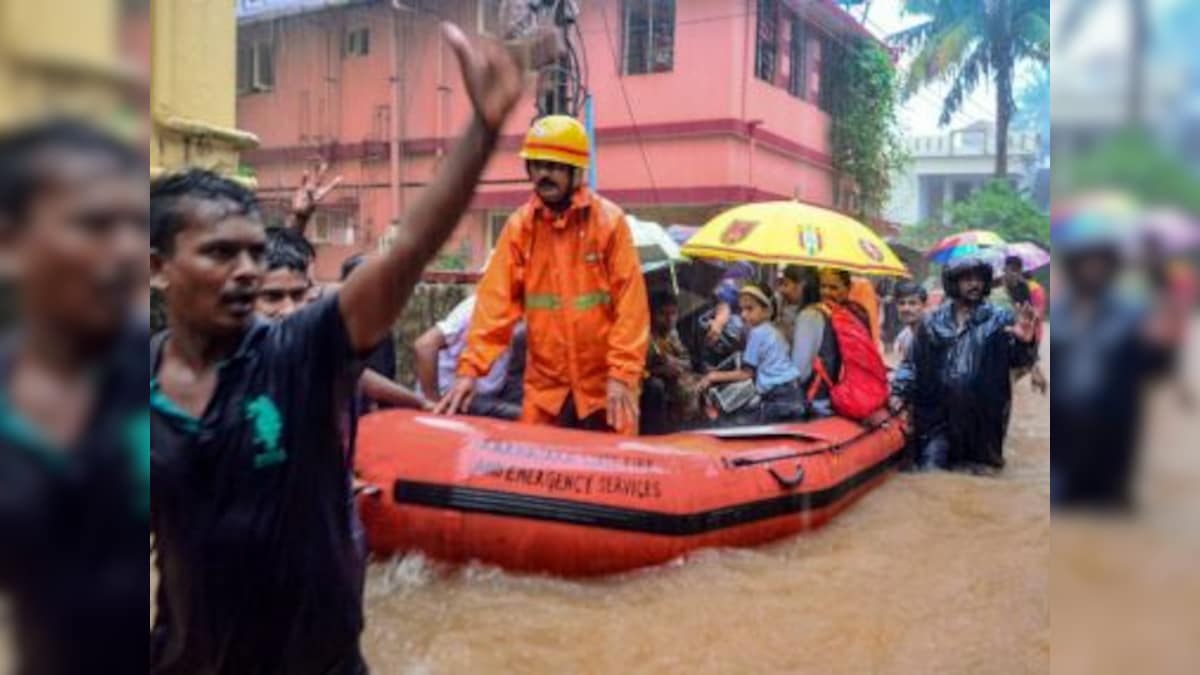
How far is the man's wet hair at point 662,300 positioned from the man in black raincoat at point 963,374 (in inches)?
19.8

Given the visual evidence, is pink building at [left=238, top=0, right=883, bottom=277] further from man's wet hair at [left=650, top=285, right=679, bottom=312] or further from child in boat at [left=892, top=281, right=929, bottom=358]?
man's wet hair at [left=650, top=285, right=679, bottom=312]

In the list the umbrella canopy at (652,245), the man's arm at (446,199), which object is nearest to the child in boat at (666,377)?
the umbrella canopy at (652,245)

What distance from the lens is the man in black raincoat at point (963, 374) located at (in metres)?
1.47

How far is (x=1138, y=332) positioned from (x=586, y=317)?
1.10m

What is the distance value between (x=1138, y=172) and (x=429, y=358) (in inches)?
48.8

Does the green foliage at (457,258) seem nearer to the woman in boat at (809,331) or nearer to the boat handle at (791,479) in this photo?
the woman in boat at (809,331)

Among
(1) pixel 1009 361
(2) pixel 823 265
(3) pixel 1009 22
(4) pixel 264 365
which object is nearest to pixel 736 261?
(2) pixel 823 265

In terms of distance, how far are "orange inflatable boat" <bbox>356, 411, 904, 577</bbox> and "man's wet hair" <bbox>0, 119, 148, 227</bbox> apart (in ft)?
4.35

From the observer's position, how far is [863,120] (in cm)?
146

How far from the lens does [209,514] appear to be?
3.36ft

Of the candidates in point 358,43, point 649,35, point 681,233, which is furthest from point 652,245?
point 358,43

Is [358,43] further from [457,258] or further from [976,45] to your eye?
[976,45]

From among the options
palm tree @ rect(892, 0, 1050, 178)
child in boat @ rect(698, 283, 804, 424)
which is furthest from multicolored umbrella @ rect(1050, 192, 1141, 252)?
child in boat @ rect(698, 283, 804, 424)

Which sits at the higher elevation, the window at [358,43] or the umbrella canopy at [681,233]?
the window at [358,43]
